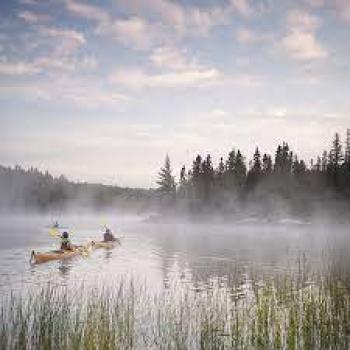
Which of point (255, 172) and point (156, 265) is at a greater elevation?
point (255, 172)

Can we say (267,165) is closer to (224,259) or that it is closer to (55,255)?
(224,259)

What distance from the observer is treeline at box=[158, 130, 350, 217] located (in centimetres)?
10456

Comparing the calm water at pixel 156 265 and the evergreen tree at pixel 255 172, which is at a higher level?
the evergreen tree at pixel 255 172

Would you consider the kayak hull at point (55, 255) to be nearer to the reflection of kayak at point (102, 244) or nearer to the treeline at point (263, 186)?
the reflection of kayak at point (102, 244)

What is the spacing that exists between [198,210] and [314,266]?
3442 inches

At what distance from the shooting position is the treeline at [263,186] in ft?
343

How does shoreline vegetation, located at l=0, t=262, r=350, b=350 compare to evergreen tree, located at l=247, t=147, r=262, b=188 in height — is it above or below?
below

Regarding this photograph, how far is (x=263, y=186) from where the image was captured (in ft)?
379

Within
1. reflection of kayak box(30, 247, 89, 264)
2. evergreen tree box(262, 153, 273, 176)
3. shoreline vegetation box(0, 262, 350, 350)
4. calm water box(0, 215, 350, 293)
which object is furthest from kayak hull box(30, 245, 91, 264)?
evergreen tree box(262, 153, 273, 176)

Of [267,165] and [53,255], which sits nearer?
[53,255]

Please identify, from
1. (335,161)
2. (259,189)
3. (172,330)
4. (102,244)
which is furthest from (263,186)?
(172,330)

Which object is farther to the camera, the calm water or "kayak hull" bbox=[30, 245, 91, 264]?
"kayak hull" bbox=[30, 245, 91, 264]

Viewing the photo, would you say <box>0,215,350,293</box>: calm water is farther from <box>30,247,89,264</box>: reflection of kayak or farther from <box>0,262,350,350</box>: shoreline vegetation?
<box>0,262,350,350</box>: shoreline vegetation

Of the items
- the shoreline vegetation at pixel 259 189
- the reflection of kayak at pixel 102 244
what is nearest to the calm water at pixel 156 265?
the reflection of kayak at pixel 102 244
